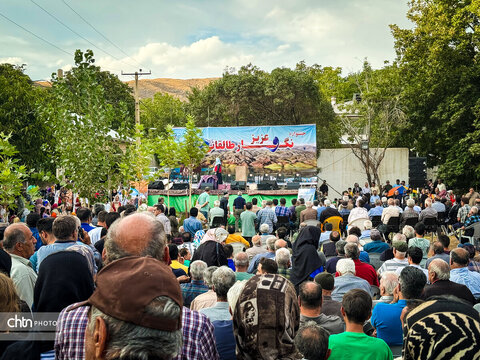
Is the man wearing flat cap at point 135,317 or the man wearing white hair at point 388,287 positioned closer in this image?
the man wearing flat cap at point 135,317

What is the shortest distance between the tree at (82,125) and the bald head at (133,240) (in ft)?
26.7

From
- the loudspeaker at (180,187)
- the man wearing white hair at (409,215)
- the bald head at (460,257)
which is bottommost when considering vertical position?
the loudspeaker at (180,187)

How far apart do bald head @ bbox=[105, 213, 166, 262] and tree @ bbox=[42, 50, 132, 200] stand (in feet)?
26.7

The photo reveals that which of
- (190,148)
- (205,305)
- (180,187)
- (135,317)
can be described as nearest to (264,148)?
(180,187)

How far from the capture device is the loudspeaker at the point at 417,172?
27297 millimetres

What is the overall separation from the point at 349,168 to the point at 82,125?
69.9ft

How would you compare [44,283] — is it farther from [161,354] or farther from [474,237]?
[474,237]

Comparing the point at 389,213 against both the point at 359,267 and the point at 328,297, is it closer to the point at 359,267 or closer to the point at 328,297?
the point at 359,267

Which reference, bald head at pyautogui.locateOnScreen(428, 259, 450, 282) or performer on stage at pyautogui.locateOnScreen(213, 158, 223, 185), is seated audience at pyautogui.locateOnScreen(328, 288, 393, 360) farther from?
performer on stage at pyautogui.locateOnScreen(213, 158, 223, 185)

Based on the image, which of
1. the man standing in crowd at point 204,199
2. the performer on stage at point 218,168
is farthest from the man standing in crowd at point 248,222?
the performer on stage at point 218,168

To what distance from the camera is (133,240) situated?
234cm

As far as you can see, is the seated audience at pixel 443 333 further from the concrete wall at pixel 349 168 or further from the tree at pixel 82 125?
the concrete wall at pixel 349 168

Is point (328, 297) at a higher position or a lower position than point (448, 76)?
lower

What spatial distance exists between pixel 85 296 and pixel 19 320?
58cm
